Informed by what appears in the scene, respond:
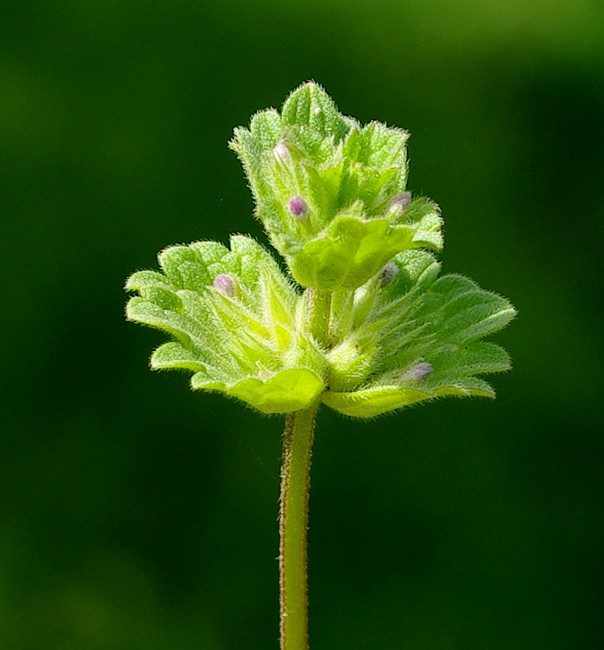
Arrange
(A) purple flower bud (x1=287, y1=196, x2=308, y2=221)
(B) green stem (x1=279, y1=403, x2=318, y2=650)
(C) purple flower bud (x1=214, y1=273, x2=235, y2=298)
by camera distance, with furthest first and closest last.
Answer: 1. (C) purple flower bud (x1=214, y1=273, x2=235, y2=298)
2. (B) green stem (x1=279, y1=403, x2=318, y2=650)
3. (A) purple flower bud (x1=287, y1=196, x2=308, y2=221)

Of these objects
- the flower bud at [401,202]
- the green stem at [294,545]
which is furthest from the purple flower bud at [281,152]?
the green stem at [294,545]

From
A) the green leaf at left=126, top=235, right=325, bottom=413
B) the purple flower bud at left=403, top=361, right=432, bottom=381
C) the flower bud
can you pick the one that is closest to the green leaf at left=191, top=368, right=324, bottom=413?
the green leaf at left=126, top=235, right=325, bottom=413

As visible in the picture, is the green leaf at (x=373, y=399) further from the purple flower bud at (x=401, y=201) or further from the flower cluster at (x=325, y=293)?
the purple flower bud at (x=401, y=201)

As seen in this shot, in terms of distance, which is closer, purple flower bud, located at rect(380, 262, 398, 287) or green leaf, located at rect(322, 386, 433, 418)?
green leaf, located at rect(322, 386, 433, 418)

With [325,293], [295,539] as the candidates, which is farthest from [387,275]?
[295,539]

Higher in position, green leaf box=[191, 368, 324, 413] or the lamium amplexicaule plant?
the lamium amplexicaule plant

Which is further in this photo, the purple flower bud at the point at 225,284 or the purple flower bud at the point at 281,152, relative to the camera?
the purple flower bud at the point at 225,284

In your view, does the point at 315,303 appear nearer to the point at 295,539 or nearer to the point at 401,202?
the point at 401,202

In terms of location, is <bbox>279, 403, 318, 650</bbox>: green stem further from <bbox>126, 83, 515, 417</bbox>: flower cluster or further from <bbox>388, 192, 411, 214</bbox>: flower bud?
<bbox>388, 192, 411, 214</bbox>: flower bud
